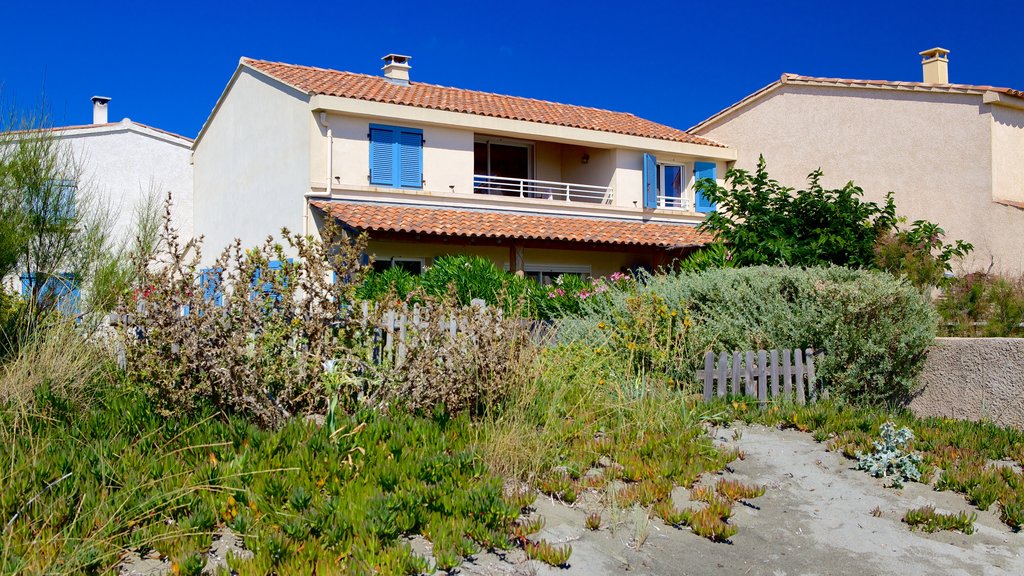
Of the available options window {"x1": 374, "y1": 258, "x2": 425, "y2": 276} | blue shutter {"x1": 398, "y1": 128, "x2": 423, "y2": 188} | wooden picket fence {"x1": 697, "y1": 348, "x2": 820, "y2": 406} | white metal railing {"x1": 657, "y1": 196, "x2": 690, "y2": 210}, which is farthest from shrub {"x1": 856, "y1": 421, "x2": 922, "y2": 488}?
white metal railing {"x1": 657, "y1": 196, "x2": 690, "y2": 210}

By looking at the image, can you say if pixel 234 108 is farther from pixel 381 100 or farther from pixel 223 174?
pixel 381 100

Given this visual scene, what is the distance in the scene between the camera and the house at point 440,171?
18.9 m

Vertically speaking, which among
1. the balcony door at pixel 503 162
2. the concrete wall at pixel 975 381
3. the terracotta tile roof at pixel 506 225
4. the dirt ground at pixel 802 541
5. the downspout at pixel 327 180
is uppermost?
the balcony door at pixel 503 162

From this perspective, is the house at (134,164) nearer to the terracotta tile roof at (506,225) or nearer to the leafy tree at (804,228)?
the terracotta tile roof at (506,225)

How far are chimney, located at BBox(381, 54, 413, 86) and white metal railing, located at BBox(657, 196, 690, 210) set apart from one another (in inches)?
313

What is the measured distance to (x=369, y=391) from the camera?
646 centimetres

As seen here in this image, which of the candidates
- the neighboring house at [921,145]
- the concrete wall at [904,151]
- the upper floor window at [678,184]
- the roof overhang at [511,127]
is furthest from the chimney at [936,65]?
the upper floor window at [678,184]

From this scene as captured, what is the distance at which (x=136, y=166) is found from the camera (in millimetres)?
26219

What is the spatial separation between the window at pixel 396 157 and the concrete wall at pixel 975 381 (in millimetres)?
13391

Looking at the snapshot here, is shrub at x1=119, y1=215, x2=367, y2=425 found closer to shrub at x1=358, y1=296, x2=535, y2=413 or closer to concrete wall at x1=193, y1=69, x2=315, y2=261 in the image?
shrub at x1=358, y1=296, x2=535, y2=413

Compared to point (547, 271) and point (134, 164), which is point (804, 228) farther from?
point (134, 164)

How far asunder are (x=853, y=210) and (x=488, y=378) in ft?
24.5

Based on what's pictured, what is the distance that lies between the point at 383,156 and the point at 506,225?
131 inches

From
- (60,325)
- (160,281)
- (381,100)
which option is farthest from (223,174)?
(160,281)
